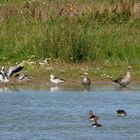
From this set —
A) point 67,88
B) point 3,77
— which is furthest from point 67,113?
point 3,77

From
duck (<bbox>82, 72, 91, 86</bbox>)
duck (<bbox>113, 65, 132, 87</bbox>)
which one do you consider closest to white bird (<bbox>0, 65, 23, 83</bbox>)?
duck (<bbox>82, 72, 91, 86</bbox>)

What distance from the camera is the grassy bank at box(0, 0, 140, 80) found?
1087 inches

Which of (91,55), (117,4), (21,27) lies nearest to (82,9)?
(117,4)

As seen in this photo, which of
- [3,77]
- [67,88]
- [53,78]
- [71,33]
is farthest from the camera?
[71,33]

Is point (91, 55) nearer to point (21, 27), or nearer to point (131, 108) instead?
point (21, 27)

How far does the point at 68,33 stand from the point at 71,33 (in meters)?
0.22

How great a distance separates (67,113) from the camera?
19.4 m

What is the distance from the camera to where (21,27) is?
1200 inches

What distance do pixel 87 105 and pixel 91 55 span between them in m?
7.07

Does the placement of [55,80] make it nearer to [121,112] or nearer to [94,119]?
[121,112]

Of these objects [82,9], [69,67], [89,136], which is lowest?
[89,136]

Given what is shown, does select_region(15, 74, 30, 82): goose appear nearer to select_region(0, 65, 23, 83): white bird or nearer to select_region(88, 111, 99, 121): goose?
select_region(0, 65, 23, 83): white bird

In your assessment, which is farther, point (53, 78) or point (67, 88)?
point (53, 78)

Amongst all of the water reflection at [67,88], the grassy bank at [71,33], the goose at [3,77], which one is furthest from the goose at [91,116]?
the grassy bank at [71,33]
